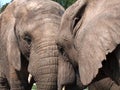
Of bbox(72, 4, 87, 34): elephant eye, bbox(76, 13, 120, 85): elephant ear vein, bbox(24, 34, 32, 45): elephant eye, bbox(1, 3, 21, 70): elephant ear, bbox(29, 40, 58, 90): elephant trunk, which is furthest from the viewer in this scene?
bbox(1, 3, 21, 70): elephant ear

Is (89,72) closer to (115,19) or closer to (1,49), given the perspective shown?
(115,19)

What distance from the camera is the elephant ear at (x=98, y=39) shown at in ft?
10.6

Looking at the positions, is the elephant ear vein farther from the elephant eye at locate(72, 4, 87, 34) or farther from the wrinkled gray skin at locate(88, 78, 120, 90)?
the wrinkled gray skin at locate(88, 78, 120, 90)

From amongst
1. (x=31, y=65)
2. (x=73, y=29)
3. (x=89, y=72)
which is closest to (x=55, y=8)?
(x=31, y=65)

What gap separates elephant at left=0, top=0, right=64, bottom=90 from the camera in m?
5.27

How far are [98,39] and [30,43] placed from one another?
8.02 ft

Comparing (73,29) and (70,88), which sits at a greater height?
(73,29)

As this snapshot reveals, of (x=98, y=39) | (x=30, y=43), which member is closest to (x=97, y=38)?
(x=98, y=39)

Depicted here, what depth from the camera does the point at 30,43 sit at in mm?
5672

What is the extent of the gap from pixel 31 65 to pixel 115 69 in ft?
7.26

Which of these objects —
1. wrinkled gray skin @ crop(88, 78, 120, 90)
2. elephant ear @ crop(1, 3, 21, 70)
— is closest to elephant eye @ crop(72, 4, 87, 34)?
wrinkled gray skin @ crop(88, 78, 120, 90)

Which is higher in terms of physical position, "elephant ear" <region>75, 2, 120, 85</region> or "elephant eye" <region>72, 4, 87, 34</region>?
"elephant ear" <region>75, 2, 120, 85</region>

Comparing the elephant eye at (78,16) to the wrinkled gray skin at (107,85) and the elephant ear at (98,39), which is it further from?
the wrinkled gray skin at (107,85)

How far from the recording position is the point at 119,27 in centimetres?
321
